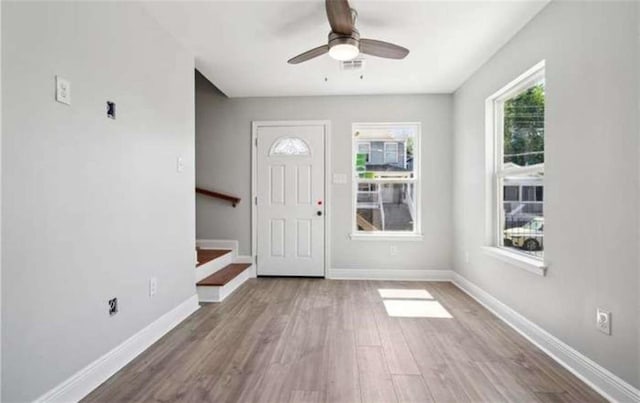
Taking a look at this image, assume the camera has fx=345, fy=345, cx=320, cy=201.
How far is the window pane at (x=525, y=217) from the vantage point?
263cm

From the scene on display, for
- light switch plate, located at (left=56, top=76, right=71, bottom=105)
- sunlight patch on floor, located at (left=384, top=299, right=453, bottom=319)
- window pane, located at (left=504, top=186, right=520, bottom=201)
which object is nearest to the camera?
light switch plate, located at (left=56, top=76, right=71, bottom=105)

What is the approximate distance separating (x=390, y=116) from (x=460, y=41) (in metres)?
1.57

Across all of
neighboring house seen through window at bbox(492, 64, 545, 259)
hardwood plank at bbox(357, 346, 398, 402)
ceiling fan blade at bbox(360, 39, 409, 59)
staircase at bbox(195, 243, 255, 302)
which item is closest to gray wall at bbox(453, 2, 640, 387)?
neighboring house seen through window at bbox(492, 64, 545, 259)

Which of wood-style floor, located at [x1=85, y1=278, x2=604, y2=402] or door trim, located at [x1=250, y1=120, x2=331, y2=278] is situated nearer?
wood-style floor, located at [x1=85, y1=278, x2=604, y2=402]

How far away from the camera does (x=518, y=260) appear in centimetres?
272

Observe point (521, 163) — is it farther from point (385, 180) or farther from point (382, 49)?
point (385, 180)

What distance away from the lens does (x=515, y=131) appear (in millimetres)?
2959

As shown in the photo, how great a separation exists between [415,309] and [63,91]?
3.09 metres

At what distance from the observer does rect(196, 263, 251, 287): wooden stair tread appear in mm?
3528

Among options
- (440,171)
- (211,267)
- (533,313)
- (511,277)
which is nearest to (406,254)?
(440,171)

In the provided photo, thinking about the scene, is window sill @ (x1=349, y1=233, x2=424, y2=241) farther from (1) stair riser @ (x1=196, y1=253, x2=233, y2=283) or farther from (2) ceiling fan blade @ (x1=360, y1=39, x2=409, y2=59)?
(2) ceiling fan blade @ (x1=360, y1=39, x2=409, y2=59)

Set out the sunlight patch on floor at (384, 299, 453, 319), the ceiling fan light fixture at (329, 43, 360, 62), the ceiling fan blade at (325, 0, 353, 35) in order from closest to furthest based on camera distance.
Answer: the ceiling fan blade at (325, 0, 353, 35), the ceiling fan light fixture at (329, 43, 360, 62), the sunlight patch on floor at (384, 299, 453, 319)

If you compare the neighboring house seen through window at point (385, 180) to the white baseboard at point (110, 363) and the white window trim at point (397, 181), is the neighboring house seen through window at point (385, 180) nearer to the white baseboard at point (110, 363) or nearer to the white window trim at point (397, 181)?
the white window trim at point (397, 181)

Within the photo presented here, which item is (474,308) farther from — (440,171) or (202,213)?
(202,213)
